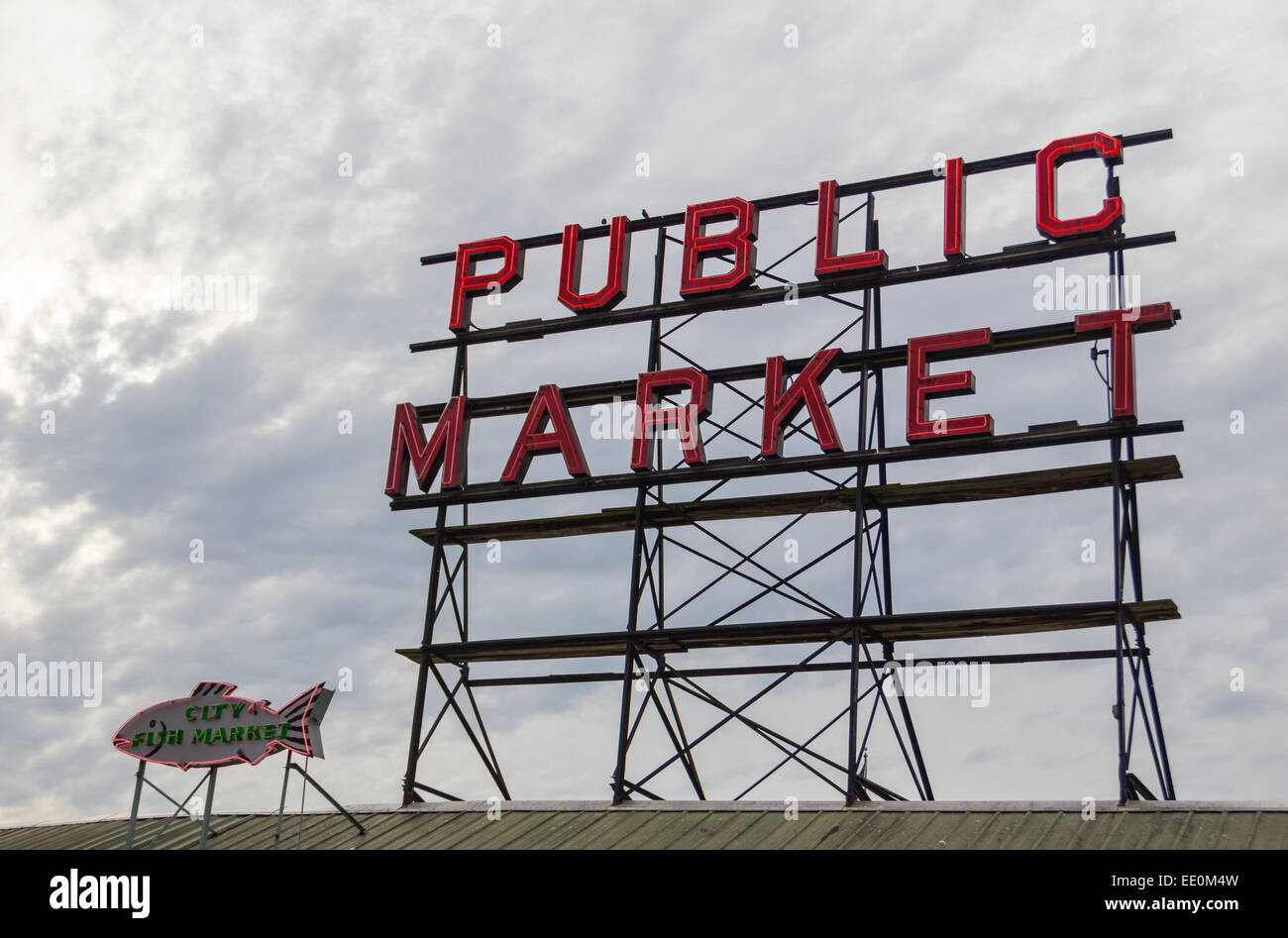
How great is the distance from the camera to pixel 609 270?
2797 cm

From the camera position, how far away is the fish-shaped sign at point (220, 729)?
78.5ft

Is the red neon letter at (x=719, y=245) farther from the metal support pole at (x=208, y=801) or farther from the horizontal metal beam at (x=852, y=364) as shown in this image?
the metal support pole at (x=208, y=801)

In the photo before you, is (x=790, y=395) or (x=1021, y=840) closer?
(x=1021, y=840)

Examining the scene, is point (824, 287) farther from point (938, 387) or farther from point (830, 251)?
point (938, 387)

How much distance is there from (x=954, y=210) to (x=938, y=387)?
11.2 ft

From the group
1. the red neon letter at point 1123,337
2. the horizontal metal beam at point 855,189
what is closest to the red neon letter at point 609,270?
the horizontal metal beam at point 855,189

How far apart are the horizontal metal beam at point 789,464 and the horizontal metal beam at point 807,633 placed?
2.76 m

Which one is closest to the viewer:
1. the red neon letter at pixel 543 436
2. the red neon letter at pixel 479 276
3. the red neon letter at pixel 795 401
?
the red neon letter at pixel 795 401

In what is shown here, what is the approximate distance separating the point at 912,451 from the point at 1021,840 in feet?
23.9
